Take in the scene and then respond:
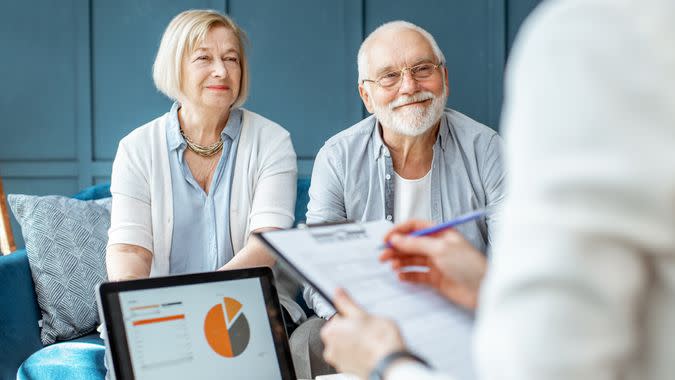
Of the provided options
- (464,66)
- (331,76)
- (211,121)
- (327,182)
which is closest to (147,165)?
(211,121)

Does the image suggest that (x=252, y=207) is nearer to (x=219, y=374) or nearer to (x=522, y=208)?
(x=219, y=374)

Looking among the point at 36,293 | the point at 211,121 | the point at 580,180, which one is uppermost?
the point at 580,180

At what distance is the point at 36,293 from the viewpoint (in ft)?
7.80

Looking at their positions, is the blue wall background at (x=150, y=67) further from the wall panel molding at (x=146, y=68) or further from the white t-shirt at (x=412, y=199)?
the white t-shirt at (x=412, y=199)

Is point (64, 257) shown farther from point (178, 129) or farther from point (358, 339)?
point (358, 339)

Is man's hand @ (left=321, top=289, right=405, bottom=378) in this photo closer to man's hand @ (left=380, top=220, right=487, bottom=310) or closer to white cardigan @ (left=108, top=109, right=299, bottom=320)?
man's hand @ (left=380, top=220, right=487, bottom=310)

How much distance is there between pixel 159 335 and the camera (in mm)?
1284

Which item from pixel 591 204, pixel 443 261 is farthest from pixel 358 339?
pixel 591 204

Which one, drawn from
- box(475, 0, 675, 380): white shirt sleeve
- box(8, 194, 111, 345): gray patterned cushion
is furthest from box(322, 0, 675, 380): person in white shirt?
box(8, 194, 111, 345): gray patterned cushion

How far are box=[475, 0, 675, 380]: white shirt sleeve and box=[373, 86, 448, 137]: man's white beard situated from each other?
62.8 inches

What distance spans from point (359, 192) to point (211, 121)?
1.71ft

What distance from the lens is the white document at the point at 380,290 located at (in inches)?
31.2

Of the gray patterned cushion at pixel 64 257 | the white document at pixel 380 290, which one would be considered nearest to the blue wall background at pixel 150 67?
the gray patterned cushion at pixel 64 257

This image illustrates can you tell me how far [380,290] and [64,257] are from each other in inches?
72.9
